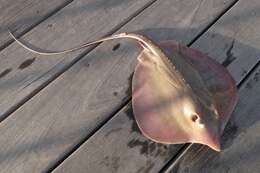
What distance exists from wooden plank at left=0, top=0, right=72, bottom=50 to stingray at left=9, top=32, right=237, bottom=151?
48 centimetres

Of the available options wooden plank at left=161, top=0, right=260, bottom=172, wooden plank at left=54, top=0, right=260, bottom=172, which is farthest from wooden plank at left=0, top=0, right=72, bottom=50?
wooden plank at left=161, top=0, right=260, bottom=172

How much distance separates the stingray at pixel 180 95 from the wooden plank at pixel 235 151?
0.21ft

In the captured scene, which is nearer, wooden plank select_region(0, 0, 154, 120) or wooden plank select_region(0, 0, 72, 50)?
wooden plank select_region(0, 0, 154, 120)

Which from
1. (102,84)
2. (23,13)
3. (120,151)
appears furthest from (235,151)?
(23,13)

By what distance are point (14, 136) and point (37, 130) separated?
98mm

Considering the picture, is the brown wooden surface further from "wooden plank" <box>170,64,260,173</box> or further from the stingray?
"wooden plank" <box>170,64,260,173</box>

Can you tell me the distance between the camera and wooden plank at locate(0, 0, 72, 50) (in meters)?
1.97

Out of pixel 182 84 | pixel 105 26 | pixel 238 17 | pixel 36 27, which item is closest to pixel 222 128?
pixel 182 84

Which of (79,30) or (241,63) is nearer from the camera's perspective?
(241,63)

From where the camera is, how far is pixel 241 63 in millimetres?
1809

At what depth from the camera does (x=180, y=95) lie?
5.22 ft

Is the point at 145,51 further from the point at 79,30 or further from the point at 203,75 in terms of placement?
the point at 79,30

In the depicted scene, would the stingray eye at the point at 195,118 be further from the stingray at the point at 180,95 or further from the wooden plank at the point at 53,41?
the wooden plank at the point at 53,41

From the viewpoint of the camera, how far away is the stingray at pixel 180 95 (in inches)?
60.2
